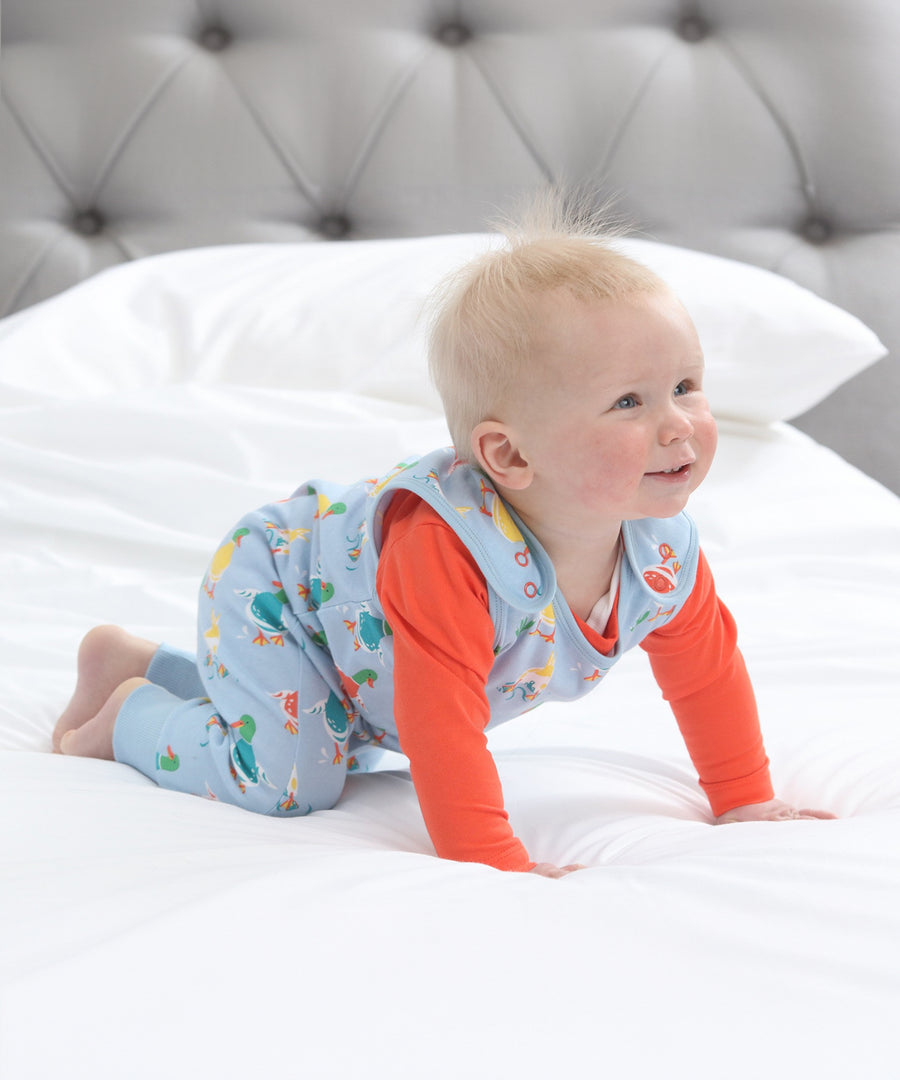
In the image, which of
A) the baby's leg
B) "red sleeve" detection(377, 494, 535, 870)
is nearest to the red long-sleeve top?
"red sleeve" detection(377, 494, 535, 870)

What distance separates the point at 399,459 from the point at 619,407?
57 centimetres

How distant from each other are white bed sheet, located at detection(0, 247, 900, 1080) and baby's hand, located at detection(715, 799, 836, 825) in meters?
0.02

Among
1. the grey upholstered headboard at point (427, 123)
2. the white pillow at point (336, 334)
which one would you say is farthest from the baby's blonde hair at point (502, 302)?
the grey upholstered headboard at point (427, 123)

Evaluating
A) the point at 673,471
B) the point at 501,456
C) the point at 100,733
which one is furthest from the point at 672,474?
the point at 100,733

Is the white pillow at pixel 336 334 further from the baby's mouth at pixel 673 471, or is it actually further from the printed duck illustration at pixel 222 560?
the baby's mouth at pixel 673 471

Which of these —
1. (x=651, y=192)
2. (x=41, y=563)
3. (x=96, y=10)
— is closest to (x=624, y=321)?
(x=41, y=563)

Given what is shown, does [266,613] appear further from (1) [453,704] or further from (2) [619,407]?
(2) [619,407]

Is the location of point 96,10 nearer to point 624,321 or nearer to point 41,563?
point 41,563

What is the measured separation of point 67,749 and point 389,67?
4.22ft

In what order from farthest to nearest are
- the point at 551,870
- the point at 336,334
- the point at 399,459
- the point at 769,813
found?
1. the point at 336,334
2. the point at 399,459
3. the point at 769,813
4. the point at 551,870

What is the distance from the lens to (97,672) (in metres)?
0.89

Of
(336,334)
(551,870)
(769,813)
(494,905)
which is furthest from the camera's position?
(336,334)

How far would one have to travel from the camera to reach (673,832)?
0.68 meters

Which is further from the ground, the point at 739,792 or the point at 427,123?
the point at 427,123
